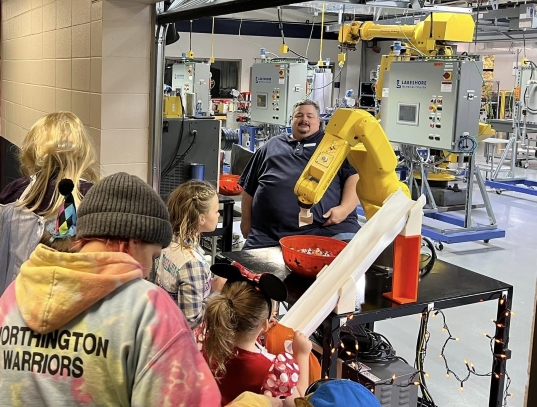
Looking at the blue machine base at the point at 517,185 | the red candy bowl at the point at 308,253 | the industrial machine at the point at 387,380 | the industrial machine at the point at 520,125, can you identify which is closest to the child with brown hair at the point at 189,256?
the red candy bowl at the point at 308,253

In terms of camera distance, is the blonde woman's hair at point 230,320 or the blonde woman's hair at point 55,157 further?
the blonde woman's hair at point 55,157

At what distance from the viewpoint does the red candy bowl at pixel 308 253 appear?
8.16 feet

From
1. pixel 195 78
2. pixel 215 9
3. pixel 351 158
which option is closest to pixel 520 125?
pixel 195 78

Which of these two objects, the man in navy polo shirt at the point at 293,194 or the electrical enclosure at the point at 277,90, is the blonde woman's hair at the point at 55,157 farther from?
the electrical enclosure at the point at 277,90

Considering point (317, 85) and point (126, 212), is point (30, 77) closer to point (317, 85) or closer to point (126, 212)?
point (126, 212)

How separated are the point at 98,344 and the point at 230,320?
767 mm

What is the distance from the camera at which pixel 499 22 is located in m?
13.0

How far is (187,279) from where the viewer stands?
262cm

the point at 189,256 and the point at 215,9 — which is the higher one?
the point at 215,9

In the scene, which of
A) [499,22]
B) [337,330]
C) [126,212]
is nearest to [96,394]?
[126,212]

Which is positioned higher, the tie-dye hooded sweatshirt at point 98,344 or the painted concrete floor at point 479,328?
the tie-dye hooded sweatshirt at point 98,344

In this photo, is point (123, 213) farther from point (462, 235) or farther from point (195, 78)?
point (195, 78)

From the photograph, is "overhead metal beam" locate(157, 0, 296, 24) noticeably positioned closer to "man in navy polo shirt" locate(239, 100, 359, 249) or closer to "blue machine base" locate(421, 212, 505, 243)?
"man in navy polo shirt" locate(239, 100, 359, 249)

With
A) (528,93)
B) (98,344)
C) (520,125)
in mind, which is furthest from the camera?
(520,125)
